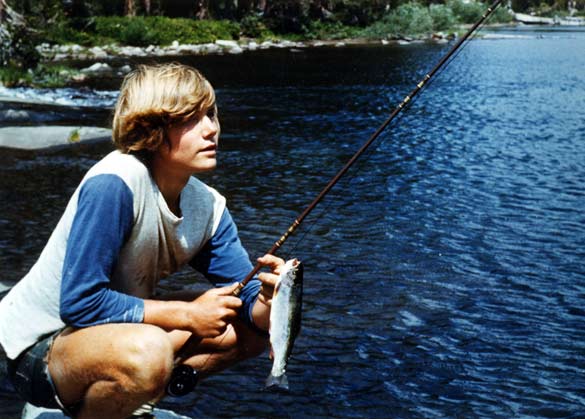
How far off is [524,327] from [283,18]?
51.0 meters

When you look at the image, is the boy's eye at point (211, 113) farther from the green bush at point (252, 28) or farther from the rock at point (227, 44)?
the green bush at point (252, 28)

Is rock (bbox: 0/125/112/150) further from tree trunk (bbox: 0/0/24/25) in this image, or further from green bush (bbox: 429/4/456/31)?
green bush (bbox: 429/4/456/31)

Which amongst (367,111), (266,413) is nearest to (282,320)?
(266,413)

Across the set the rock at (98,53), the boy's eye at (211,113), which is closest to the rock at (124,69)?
the rock at (98,53)

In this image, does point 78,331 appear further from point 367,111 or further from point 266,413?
point 367,111

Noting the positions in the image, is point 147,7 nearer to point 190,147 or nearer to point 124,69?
point 124,69

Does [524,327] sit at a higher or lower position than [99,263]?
lower

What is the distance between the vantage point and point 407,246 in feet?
28.8

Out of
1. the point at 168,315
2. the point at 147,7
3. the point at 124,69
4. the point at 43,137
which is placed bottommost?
the point at 43,137

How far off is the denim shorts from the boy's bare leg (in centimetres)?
4

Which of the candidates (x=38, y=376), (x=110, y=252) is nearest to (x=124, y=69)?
(x=38, y=376)

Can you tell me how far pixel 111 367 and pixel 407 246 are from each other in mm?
6007

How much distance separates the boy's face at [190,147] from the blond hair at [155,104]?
0.11 ft

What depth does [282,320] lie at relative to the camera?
10.8 ft
